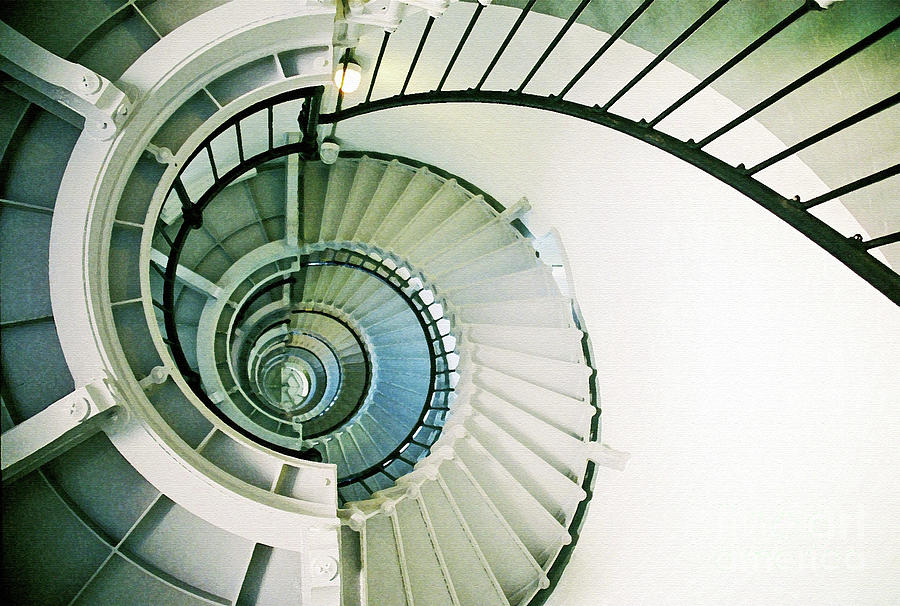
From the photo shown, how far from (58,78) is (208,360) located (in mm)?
4446

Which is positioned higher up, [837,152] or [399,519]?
[837,152]

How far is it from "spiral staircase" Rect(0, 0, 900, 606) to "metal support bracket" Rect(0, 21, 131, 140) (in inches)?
0.9

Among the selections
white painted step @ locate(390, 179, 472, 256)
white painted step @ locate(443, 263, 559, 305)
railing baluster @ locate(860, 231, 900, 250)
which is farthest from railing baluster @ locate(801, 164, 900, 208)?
white painted step @ locate(390, 179, 472, 256)

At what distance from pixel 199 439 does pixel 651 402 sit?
4669 mm

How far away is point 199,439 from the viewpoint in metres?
3.88

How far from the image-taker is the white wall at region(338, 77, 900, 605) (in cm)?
403

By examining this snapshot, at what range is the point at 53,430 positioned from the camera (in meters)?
2.93

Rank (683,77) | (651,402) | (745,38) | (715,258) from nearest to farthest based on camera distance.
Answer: (745,38) < (683,77) < (715,258) < (651,402)

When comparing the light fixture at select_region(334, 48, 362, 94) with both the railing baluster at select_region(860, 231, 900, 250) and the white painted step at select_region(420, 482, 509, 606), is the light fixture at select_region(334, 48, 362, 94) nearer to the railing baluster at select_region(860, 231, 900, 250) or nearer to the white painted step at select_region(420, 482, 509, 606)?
the white painted step at select_region(420, 482, 509, 606)

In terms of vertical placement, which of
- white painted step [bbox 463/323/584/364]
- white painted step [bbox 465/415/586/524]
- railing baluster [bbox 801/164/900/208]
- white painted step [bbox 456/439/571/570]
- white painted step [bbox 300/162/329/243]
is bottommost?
white painted step [bbox 456/439/571/570]

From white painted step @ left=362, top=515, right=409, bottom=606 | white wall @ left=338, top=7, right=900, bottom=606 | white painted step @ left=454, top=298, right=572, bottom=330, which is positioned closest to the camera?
white wall @ left=338, top=7, right=900, bottom=606

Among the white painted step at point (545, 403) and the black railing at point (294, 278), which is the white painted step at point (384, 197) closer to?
the black railing at point (294, 278)

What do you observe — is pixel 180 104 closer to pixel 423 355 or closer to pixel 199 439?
pixel 199 439

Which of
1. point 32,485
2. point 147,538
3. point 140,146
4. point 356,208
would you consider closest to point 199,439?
point 147,538
